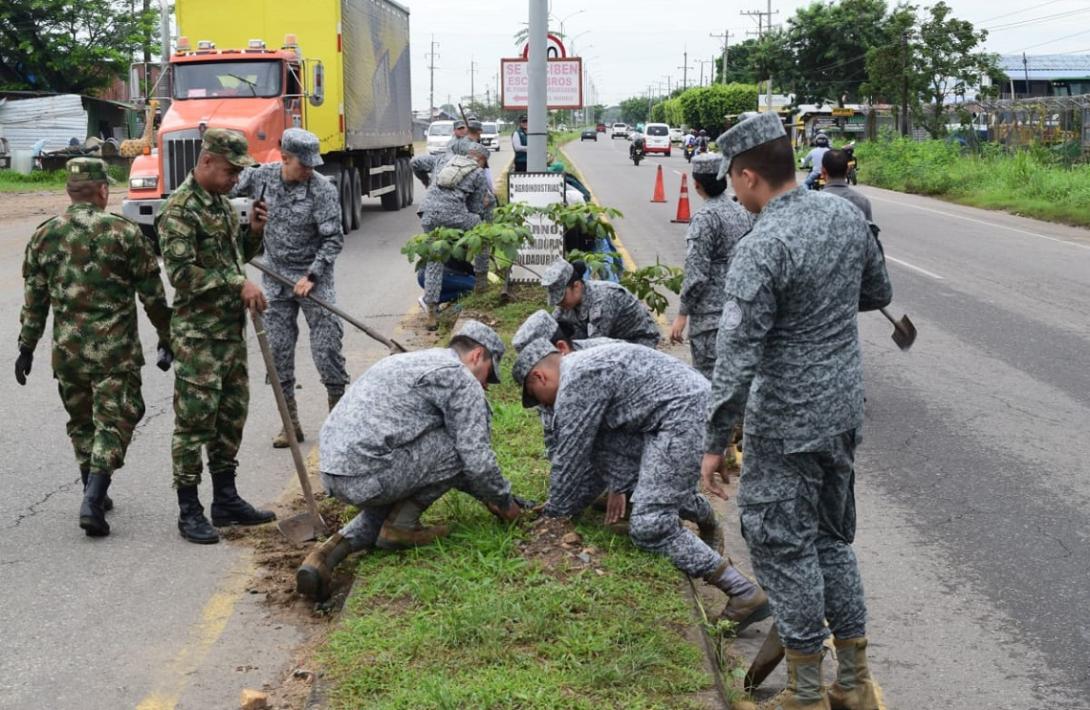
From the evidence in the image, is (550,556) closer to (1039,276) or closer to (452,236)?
(452,236)

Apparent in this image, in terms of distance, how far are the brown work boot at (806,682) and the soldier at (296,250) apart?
4489 mm

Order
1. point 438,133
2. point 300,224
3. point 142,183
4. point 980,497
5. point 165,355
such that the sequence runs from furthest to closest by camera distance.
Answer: point 438,133 < point 142,183 < point 300,224 < point 980,497 < point 165,355

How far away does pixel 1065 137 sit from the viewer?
105 feet

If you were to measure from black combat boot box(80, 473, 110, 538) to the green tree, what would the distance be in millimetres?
35734

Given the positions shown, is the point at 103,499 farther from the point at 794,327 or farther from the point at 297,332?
the point at 794,327

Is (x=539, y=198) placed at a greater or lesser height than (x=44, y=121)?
lesser

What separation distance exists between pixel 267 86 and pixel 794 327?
50.8 ft

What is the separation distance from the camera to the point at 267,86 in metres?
18.1

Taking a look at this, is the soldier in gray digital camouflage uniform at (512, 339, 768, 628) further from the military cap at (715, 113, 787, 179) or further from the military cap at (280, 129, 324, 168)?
the military cap at (280, 129, 324, 168)

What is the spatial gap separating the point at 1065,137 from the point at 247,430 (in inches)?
1133

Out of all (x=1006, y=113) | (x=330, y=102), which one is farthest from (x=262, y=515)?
(x=1006, y=113)

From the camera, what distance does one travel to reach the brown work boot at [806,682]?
4031 millimetres

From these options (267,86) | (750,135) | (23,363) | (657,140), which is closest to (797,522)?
(750,135)

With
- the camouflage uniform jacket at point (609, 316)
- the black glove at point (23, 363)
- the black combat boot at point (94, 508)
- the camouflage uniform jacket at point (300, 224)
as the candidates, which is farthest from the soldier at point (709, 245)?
the black glove at point (23, 363)
